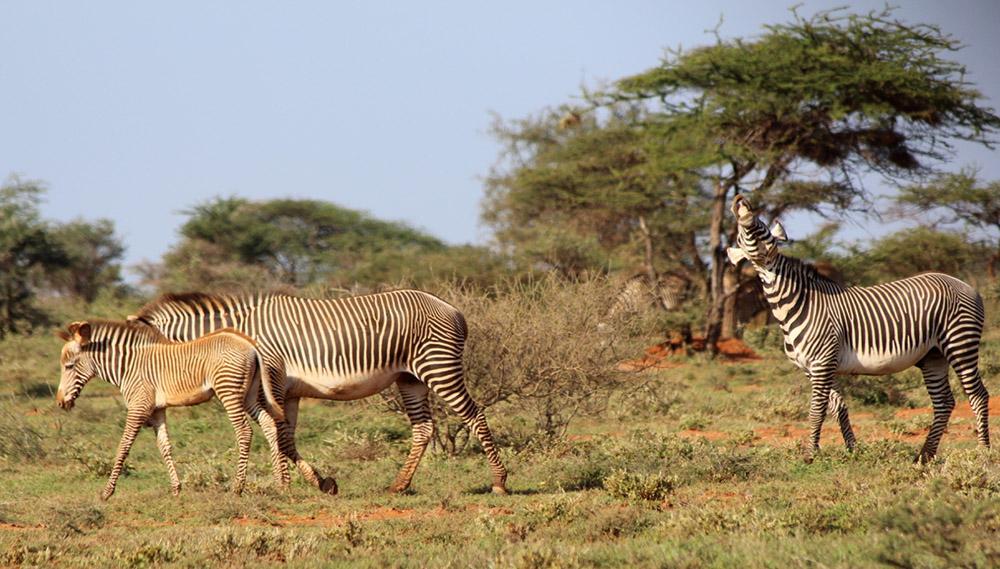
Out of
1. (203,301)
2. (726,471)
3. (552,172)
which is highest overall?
(552,172)

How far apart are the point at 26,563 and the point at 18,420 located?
706 cm

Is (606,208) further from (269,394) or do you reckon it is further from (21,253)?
(269,394)

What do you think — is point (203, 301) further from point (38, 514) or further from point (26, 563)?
point (26, 563)

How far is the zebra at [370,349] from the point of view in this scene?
11.6 metres

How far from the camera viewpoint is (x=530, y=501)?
34.6ft

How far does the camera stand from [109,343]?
38.8 feet

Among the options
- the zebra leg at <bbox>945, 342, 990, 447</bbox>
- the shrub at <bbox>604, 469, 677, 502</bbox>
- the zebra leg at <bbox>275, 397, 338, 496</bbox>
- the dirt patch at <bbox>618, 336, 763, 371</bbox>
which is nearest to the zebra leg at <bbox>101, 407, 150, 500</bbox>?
the zebra leg at <bbox>275, 397, 338, 496</bbox>

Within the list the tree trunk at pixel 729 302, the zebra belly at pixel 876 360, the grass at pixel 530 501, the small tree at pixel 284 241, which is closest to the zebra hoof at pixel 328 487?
the grass at pixel 530 501

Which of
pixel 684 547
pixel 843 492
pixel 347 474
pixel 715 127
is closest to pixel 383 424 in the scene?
pixel 347 474

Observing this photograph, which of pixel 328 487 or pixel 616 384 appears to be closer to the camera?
pixel 328 487

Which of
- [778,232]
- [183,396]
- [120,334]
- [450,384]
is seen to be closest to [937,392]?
[778,232]

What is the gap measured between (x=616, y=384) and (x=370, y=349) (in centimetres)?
380

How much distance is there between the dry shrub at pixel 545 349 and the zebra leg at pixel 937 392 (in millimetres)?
3381

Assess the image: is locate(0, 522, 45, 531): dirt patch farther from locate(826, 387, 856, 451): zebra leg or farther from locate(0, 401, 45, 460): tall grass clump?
locate(826, 387, 856, 451): zebra leg
